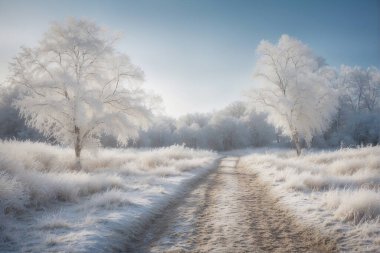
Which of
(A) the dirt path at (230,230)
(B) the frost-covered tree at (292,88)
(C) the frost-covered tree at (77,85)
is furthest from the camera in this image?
(B) the frost-covered tree at (292,88)

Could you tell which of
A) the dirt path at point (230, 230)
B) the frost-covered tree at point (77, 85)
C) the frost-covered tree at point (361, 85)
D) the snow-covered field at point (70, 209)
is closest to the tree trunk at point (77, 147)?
the frost-covered tree at point (77, 85)

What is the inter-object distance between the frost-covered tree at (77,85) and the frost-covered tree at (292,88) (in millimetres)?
14260

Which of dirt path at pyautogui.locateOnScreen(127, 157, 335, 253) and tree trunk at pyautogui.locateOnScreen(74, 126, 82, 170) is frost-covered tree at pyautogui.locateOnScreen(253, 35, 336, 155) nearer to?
tree trunk at pyautogui.locateOnScreen(74, 126, 82, 170)

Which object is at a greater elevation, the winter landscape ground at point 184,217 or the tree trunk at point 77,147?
the tree trunk at point 77,147

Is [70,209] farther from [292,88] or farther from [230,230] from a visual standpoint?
[292,88]

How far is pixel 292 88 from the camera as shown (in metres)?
27.0

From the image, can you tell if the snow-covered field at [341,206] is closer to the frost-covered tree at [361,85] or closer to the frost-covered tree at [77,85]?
the frost-covered tree at [77,85]

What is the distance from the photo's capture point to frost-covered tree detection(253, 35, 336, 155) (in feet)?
87.5

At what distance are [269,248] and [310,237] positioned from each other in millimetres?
1133

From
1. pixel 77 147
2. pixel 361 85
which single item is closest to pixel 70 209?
pixel 77 147

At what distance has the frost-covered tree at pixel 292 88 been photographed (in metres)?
26.7

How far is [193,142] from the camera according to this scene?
277 feet

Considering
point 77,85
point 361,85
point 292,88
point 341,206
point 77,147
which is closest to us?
point 341,206

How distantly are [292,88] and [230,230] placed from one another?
2268cm
